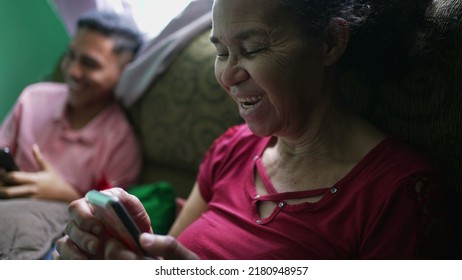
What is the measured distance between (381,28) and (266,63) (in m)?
0.22

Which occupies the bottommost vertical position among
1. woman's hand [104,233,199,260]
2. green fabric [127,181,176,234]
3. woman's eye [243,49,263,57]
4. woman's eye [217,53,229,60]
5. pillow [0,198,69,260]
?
green fabric [127,181,176,234]

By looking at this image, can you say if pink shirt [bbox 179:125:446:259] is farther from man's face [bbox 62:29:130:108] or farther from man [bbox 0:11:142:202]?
man's face [bbox 62:29:130:108]

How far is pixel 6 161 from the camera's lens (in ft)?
4.03

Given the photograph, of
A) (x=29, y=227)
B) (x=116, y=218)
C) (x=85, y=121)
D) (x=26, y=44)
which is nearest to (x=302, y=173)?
(x=116, y=218)

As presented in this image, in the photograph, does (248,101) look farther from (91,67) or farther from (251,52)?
(91,67)

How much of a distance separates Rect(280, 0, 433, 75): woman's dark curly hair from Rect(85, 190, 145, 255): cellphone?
405 mm

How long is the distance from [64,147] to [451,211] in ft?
3.61

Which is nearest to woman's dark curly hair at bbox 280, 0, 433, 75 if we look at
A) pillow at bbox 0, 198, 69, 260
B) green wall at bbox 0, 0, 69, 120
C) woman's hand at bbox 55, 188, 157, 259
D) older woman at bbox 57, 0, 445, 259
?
older woman at bbox 57, 0, 445, 259

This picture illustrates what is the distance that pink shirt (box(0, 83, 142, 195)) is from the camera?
141 centimetres

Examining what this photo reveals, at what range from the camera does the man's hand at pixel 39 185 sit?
4.11 feet

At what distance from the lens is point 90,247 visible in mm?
718

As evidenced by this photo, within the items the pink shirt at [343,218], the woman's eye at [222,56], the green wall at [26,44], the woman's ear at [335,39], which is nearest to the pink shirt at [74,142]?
the green wall at [26,44]

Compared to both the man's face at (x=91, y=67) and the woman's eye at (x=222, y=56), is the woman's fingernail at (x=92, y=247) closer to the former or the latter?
the woman's eye at (x=222, y=56)

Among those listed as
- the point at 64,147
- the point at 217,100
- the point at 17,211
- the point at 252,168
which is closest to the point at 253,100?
the point at 252,168
